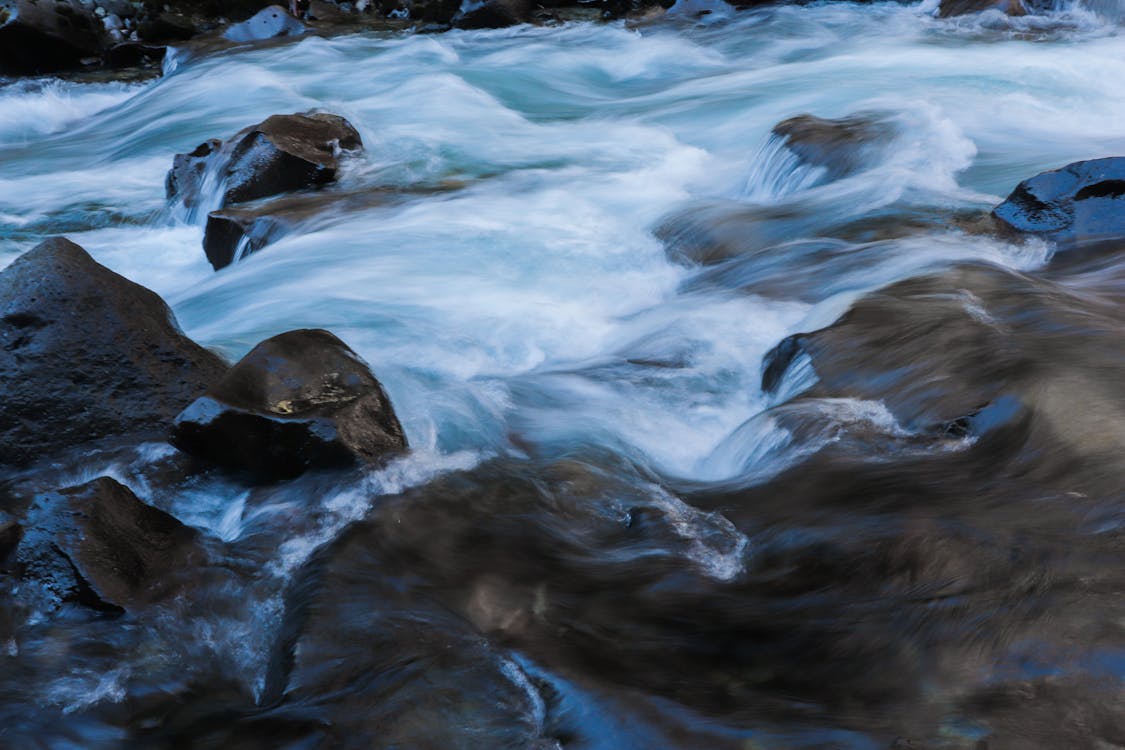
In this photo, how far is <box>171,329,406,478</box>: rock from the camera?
13.0 feet

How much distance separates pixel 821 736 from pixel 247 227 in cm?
574

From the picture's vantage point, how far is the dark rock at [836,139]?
7137mm

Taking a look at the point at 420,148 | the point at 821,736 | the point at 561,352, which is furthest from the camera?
the point at 420,148

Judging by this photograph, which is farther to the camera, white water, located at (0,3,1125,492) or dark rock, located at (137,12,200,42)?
dark rock, located at (137,12,200,42)

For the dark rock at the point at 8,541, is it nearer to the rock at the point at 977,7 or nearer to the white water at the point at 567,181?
the white water at the point at 567,181

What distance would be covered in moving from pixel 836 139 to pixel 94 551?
222 inches

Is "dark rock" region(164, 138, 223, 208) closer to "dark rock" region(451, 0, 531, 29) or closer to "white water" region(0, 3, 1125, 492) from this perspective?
"white water" region(0, 3, 1125, 492)

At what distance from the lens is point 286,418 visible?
12.9 feet

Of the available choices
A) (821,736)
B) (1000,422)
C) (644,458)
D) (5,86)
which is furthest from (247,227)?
(5,86)

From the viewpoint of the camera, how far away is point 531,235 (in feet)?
24.1

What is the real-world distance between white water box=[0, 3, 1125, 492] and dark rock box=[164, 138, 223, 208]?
30cm

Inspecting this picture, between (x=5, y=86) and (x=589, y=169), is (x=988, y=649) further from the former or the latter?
(x=5, y=86)

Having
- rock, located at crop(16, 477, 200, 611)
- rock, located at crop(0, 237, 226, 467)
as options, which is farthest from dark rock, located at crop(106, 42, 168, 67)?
rock, located at crop(16, 477, 200, 611)

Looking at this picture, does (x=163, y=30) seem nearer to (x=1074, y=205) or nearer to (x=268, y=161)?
(x=268, y=161)
